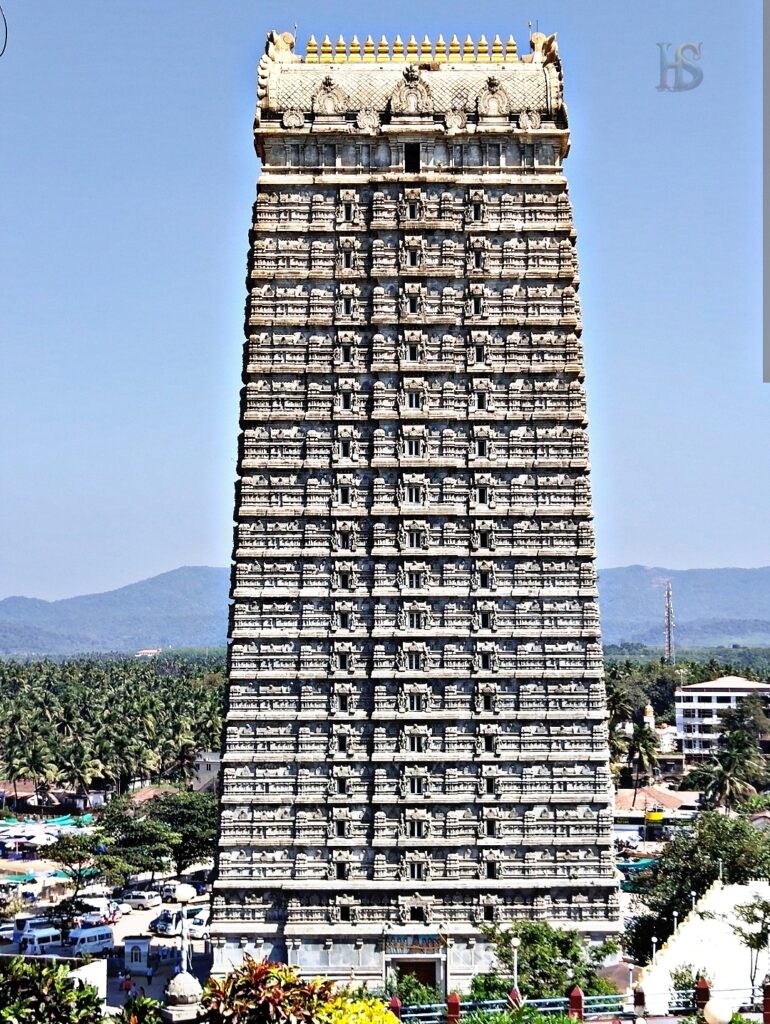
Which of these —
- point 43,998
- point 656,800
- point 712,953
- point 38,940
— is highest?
point 656,800

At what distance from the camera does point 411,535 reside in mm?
56688

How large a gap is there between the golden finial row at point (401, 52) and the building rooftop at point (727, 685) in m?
111

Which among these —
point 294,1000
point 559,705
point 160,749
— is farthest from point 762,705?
point 294,1000

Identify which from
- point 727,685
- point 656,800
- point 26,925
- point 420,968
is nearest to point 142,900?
point 26,925

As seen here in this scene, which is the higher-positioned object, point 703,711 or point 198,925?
point 703,711

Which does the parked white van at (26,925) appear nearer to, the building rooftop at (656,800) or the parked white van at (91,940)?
the parked white van at (91,940)

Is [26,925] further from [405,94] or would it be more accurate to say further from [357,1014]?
[357,1014]

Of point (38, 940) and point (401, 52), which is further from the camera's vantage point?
point (38, 940)

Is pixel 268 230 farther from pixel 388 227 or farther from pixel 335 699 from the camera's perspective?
pixel 335 699

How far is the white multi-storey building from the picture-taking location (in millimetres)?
156500

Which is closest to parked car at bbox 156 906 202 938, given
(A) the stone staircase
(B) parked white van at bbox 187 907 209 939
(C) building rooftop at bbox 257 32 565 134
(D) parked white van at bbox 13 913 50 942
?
(B) parked white van at bbox 187 907 209 939

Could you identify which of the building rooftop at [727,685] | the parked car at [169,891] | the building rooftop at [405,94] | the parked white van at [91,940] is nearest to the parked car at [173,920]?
the parked white van at [91,940]

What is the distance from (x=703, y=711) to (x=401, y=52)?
112 metres

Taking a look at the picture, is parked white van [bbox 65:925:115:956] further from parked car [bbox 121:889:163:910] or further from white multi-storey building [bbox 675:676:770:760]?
white multi-storey building [bbox 675:676:770:760]
